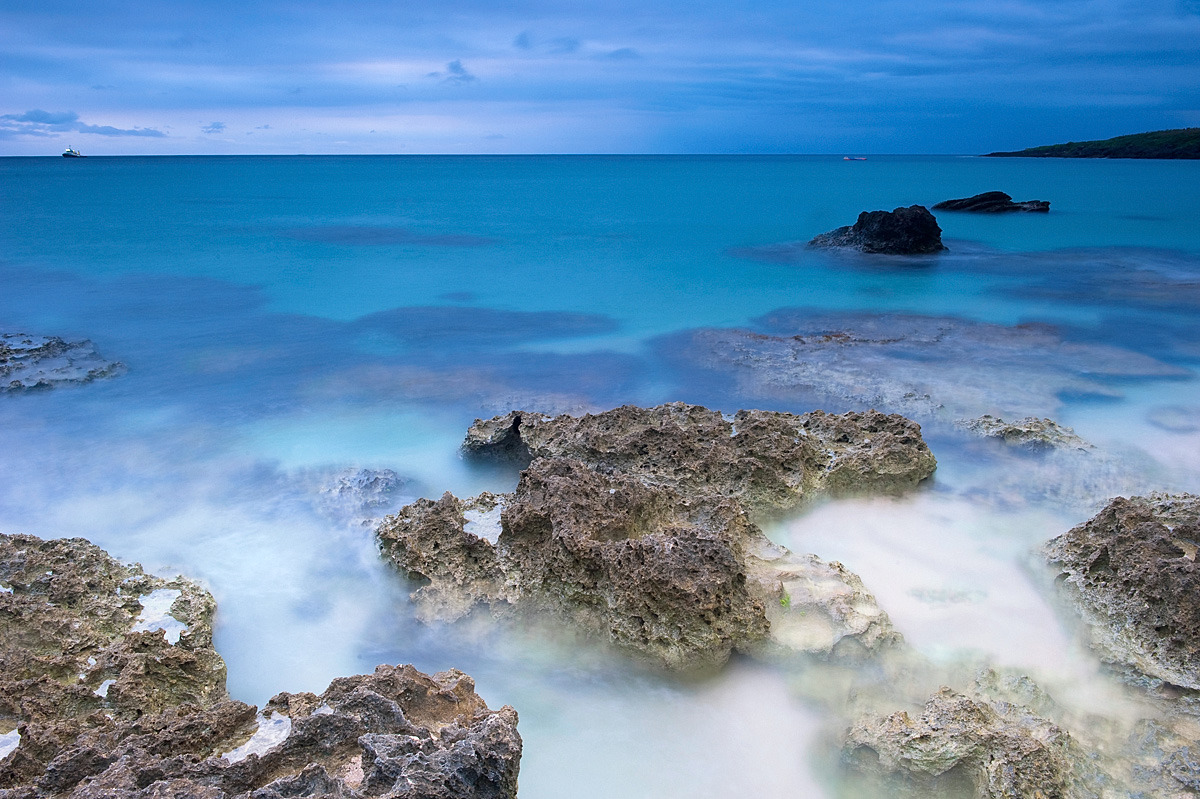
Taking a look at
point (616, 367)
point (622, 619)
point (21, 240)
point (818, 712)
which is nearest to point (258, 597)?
point (622, 619)

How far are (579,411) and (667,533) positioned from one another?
3754 millimetres

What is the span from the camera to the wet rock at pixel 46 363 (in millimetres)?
7953

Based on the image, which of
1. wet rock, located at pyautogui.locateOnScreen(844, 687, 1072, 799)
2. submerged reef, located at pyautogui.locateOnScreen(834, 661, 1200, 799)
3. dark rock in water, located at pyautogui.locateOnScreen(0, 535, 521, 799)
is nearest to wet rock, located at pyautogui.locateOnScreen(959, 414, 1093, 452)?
submerged reef, located at pyautogui.locateOnScreen(834, 661, 1200, 799)

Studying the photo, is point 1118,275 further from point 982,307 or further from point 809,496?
point 809,496

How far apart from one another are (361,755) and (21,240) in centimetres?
2238

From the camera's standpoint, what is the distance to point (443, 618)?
13.5 ft

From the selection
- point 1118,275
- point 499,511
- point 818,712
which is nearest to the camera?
point 818,712

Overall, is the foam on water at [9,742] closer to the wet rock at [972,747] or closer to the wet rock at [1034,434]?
the wet rock at [972,747]

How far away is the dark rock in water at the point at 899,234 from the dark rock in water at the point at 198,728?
16144mm

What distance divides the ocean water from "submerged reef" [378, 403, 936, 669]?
19 centimetres

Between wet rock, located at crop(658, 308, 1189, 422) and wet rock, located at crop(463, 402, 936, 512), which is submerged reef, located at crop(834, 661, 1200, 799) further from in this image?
wet rock, located at crop(658, 308, 1189, 422)

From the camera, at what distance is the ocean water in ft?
11.9

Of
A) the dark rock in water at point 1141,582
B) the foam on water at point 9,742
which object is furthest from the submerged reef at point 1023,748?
the foam on water at point 9,742

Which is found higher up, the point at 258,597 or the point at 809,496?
the point at 809,496
